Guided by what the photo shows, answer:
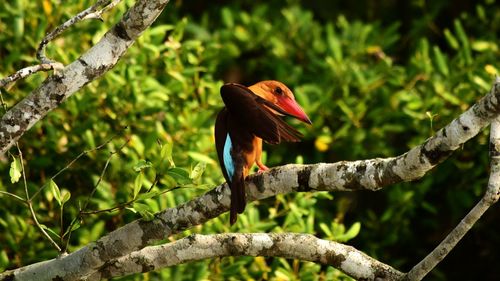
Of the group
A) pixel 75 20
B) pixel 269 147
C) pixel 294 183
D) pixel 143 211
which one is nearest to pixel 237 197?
pixel 294 183

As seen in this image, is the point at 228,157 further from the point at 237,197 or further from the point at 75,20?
the point at 75,20

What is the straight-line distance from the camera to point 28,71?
3.79m

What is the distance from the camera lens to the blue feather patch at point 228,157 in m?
4.01

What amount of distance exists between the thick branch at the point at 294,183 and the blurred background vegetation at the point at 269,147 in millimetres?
134

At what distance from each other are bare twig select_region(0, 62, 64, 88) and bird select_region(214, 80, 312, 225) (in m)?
0.69

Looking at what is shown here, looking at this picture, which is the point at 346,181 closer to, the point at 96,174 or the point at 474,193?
the point at 96,174

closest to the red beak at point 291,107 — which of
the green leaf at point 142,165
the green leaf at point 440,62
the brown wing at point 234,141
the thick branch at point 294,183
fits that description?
the brown wing at point 234,141

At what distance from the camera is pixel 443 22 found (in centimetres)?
866

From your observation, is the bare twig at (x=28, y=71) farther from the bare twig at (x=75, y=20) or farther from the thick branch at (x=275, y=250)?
the thick branch at (x=275, y=250)

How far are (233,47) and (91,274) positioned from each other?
135 inches

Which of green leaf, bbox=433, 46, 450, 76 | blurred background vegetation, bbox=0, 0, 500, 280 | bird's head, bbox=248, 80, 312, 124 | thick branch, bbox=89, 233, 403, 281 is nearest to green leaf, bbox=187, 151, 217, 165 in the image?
blurred background vegetation, bbox=0, 0, 500, 280

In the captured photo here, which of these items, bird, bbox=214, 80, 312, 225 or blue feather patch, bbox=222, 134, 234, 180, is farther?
blue feather patch, bbox=222, 134, 234, 180

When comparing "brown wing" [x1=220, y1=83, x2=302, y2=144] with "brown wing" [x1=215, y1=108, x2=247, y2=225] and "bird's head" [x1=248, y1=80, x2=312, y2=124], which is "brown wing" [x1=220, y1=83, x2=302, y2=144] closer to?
"brown wing" [x1=215, y1=108, x2=247, y2=225]

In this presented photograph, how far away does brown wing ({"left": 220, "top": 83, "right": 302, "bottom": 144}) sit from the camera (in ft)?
12.5
